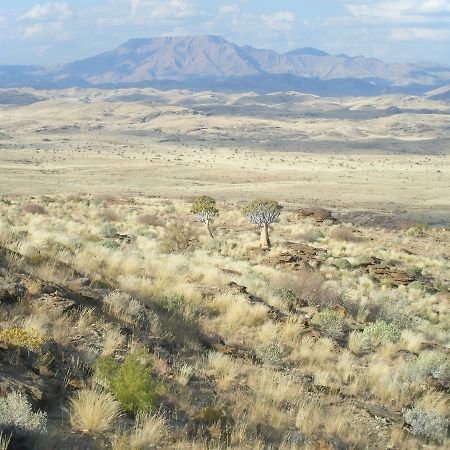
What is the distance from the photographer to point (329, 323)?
32.7ft

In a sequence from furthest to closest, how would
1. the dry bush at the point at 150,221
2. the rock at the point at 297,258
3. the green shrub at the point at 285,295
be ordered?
the dry bush at the point at 150,221, the rock at the point at 297,258, the green shrub at the point at 285,295

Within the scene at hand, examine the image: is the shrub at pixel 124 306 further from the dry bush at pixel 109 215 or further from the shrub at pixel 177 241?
the dry bush at pixel 109 215

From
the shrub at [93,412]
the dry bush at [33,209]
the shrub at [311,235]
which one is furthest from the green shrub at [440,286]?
the dry bush at [33,209]

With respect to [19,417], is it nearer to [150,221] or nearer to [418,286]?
[418,286]

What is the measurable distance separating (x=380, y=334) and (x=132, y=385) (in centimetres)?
613

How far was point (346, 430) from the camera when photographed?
230 inches

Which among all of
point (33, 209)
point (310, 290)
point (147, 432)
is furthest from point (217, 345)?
point (33, 209)

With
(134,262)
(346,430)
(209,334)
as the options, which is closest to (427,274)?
(134,262)

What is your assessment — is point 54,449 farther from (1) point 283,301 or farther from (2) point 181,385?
(1) point 283,301

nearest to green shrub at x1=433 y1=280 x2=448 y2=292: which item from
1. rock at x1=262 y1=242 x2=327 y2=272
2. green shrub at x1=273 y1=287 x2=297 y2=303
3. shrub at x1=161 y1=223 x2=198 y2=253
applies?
rock at x1=262 y1=242 x2=327 y2=272

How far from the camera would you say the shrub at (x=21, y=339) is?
551 centimetres

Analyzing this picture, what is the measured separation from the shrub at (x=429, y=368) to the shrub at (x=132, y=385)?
4.36 meters

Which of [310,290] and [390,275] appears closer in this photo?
[310,290]

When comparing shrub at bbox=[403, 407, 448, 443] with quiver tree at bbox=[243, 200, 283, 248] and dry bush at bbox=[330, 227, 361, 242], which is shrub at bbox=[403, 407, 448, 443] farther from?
dry bush at bbox=[330, 227, 361, 242]
